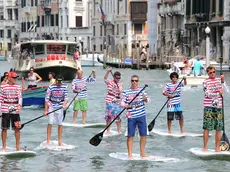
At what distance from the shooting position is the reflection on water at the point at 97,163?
17694mm

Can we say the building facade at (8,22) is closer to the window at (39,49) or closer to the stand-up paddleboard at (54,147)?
the window at (39,49)

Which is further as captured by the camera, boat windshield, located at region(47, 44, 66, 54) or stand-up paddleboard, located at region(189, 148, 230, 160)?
boat windshield, located at region(47, 44, 66, 54)

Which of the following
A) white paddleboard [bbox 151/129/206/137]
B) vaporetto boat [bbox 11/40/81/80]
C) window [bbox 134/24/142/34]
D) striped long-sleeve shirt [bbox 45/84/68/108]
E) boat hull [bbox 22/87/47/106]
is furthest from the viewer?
window [bbox 134/24/142/34]

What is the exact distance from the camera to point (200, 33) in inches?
3029

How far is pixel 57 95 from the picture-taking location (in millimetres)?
18766

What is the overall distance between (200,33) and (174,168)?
60032 millimetres

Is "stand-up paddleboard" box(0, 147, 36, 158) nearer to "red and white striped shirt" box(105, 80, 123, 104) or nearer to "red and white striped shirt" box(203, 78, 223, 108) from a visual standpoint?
"red and white striped shirt" box(105, 80, 123, 104)

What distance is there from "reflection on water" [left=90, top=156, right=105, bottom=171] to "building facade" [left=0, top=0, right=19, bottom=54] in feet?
384

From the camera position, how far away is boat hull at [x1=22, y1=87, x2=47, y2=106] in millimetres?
30172

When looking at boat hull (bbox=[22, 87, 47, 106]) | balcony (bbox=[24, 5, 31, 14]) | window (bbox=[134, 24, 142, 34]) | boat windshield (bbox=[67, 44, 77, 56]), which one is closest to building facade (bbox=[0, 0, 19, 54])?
balcony (bbox=[24, 5, 31, 14])

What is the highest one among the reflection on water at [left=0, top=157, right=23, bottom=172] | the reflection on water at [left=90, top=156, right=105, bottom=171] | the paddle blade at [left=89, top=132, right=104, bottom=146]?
the paddle blade at [left=89, top=132, right=104, bottom=146]

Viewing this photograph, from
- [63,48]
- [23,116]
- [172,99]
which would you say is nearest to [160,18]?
[63,48]

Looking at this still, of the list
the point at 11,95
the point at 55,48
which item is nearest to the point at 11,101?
the point at 11,95

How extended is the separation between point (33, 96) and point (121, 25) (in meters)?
72.0
